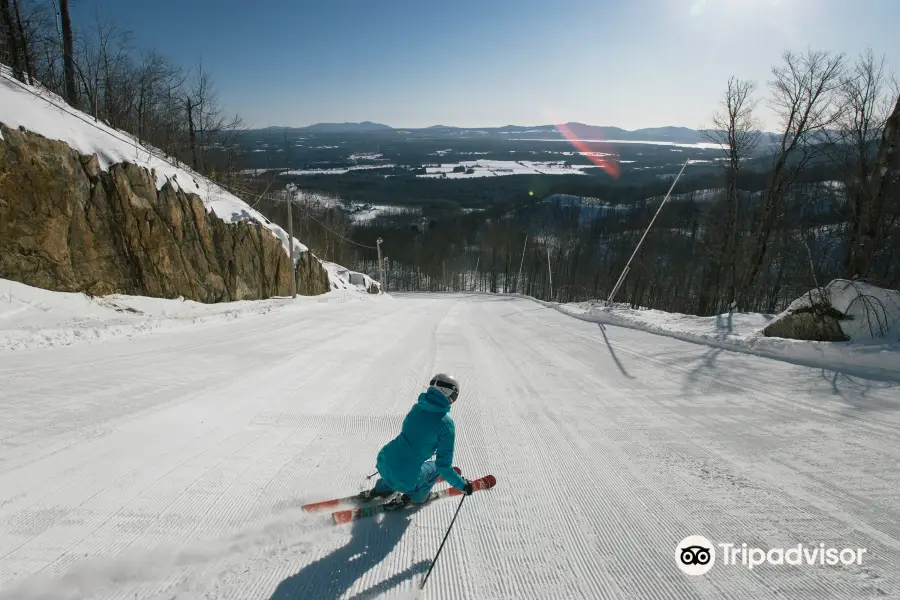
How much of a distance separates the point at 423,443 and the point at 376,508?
2.40 feet

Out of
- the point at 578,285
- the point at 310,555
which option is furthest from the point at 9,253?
the point at 578,285

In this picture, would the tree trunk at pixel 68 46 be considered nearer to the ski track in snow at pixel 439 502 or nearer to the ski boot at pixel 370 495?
the ski track in snow at pixel 439 502

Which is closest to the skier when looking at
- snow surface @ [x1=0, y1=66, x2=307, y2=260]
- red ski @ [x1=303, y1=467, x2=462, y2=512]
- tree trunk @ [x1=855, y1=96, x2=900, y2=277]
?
red ski @ [x1=303, y1=467, x2=462, y2=512]

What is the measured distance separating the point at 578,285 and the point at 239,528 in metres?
86.6

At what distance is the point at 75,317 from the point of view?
38.7 ft

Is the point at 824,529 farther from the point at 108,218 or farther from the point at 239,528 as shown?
the point at 108,218

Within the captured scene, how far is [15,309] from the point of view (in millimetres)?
10633

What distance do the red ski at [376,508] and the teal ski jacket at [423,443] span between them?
0.30 m

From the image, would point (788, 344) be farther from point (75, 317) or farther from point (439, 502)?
point (75, 317)

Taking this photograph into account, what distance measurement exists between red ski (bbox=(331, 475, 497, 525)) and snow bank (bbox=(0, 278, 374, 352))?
25.8ft

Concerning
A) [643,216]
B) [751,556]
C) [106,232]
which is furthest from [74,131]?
[643,216]

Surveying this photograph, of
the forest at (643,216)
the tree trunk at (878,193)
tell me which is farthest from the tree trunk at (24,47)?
the tree trunk at (878,193)

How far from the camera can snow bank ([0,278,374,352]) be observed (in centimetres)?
830

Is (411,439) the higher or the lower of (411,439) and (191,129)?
the lower
